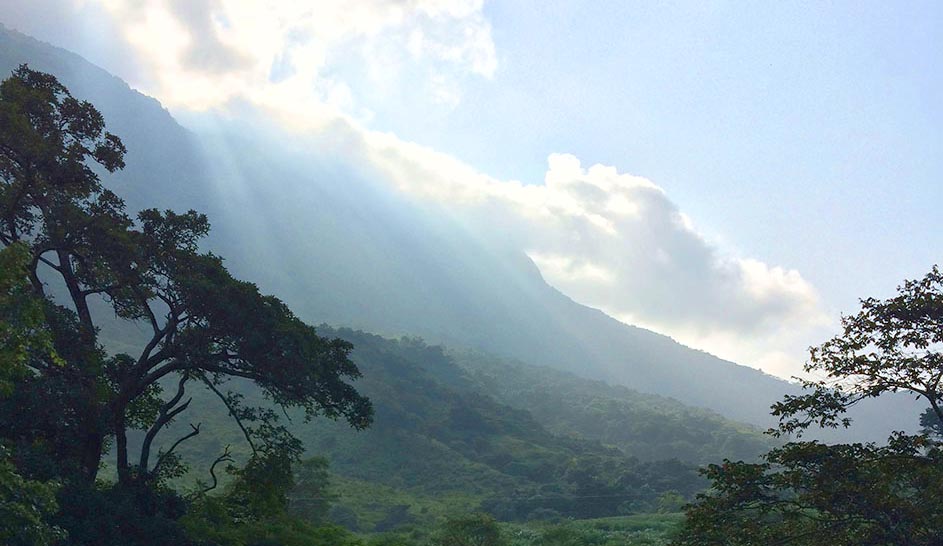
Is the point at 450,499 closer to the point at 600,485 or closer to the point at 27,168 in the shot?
the point at 600,485

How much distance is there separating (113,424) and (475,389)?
533ft

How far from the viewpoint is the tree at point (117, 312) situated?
17641 millimetres

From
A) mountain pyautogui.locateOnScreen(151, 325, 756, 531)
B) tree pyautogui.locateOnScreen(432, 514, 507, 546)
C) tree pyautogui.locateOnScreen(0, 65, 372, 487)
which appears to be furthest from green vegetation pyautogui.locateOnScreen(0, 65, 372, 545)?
mountain pyautogui.locateOnScreen(151, 325, 756, 531)

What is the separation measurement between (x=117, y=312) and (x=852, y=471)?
875 inches

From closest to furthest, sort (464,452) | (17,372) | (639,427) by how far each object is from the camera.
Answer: (17,372) < (464,452) < (639,427)

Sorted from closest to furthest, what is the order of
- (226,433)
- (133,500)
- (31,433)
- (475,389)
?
(31,433) → (133,500) → (226,433) → (475,389)

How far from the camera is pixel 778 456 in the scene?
1476cm

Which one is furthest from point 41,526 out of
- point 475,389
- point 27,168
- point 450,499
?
point 475,389

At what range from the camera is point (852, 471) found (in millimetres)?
13844

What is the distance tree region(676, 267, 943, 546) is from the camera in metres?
13.4

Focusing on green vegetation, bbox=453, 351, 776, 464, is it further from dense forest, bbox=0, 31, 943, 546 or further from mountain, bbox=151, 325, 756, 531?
dense forest, bbox=0, 31, 943, 546

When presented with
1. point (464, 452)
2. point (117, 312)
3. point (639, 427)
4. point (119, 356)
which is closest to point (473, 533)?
point (119, 356)

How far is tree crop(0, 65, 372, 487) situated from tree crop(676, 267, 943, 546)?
10.7m

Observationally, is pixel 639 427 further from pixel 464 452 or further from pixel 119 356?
pixel 119 356
